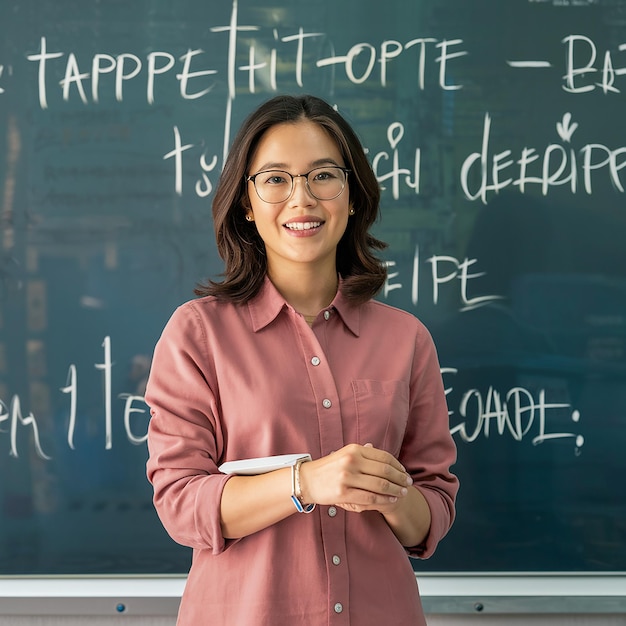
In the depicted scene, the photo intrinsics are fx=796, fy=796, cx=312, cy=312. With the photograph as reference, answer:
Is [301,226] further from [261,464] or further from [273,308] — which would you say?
[261,464]

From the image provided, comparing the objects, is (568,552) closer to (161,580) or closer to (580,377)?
(580,377)

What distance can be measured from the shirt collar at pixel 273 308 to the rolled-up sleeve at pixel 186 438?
10 centimetres

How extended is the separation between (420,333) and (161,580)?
995mm

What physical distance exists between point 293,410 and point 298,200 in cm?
34

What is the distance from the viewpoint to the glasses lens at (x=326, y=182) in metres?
1.33

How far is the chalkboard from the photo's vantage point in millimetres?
1936

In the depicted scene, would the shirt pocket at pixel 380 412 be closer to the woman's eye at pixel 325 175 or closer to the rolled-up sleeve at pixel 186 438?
the rolled-up sleeve at pixel 186 438

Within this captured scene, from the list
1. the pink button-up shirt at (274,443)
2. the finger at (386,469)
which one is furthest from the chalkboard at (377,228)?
the finger at (386,469)

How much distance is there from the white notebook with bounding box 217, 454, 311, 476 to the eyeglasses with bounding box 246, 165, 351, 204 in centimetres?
42

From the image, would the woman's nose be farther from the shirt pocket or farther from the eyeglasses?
the shirt pocket

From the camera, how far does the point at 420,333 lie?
1.46 meters

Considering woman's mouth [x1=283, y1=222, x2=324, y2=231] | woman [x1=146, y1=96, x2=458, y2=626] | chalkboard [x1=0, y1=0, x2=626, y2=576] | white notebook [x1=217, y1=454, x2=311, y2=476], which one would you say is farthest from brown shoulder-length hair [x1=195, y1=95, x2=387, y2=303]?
chalkboard [x1=0, y1=0, x2=626, y2=576]

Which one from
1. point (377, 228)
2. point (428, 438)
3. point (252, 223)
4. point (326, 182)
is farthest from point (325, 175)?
point (377, 228)

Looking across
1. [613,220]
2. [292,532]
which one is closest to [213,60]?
[613,220]
